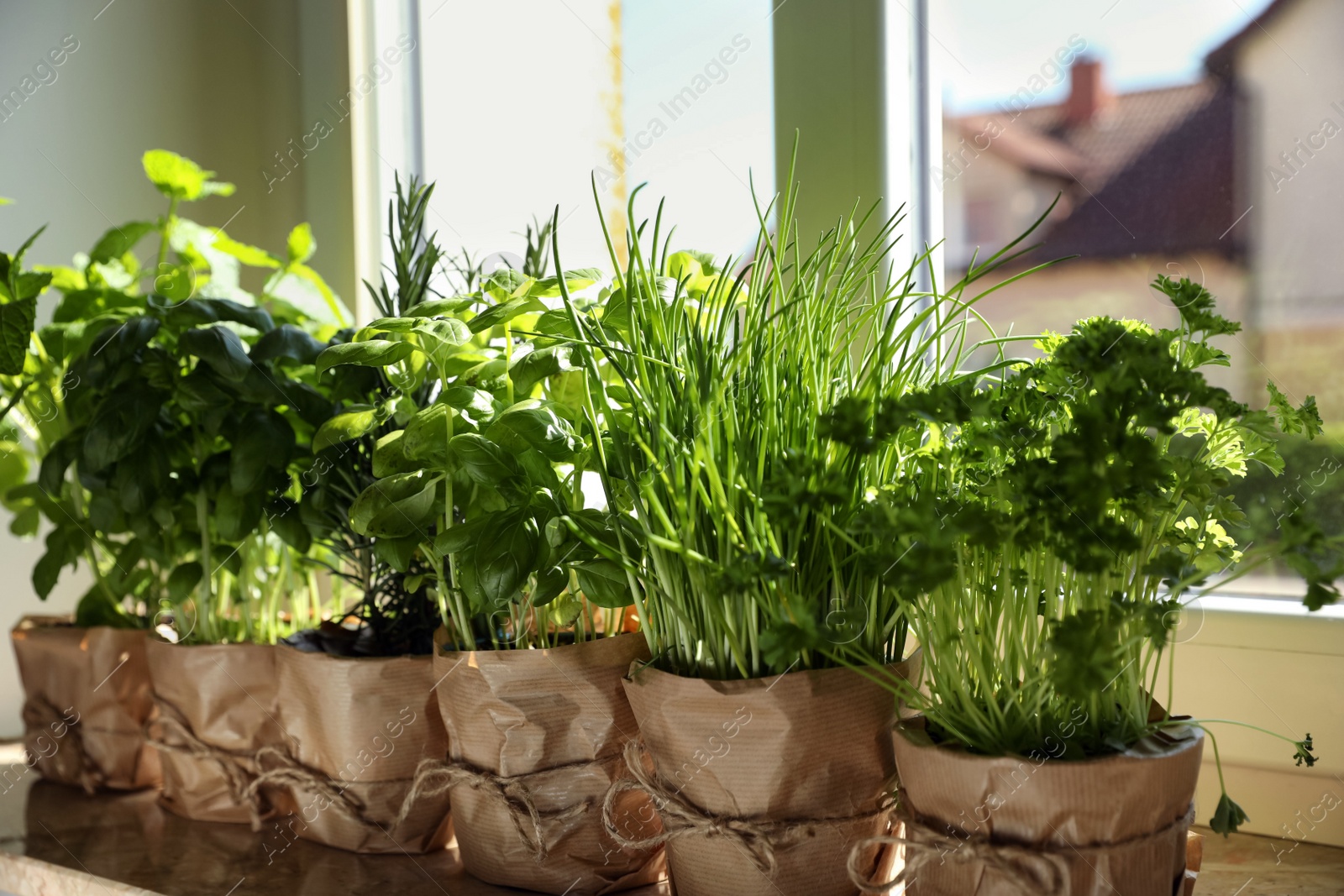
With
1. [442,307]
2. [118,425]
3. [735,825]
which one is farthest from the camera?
[118,425]

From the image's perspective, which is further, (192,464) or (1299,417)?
(192,464)

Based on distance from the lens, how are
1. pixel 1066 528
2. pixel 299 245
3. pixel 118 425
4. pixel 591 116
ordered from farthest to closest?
pixel 591 116 < pixel 299 245 < pixel 118 425 < pixel 1066 528

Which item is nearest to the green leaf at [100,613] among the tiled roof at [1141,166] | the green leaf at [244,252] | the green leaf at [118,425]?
the green leaf at [118,425]

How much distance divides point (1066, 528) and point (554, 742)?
37cm

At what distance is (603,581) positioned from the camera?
25.6 inches

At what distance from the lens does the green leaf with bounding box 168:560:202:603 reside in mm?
894

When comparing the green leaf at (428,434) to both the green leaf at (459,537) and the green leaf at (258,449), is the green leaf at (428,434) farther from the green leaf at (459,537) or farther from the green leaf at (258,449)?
the green leaf at (258,449)

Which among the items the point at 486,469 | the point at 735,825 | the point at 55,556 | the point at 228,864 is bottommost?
the point at 228,864

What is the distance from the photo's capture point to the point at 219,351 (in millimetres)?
787

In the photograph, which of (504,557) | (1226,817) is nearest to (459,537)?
(504,557)

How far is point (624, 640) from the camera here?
2.29 feet

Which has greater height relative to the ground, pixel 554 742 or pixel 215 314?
pixel 215 314

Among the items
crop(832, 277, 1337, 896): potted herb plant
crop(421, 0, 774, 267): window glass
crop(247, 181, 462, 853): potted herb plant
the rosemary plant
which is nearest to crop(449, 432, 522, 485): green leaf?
the rosemary plant

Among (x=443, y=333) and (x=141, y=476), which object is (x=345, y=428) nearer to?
(x=443, y=333)
